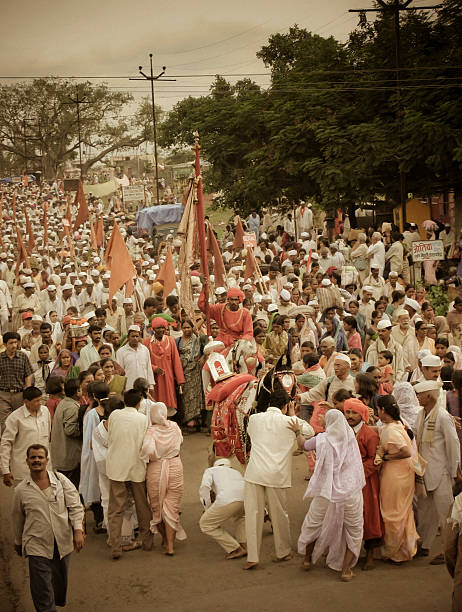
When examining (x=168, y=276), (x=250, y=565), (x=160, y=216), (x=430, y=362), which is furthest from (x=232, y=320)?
(x=160, y=216)

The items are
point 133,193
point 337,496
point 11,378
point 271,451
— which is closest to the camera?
point 337,496

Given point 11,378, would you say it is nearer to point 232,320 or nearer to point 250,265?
point 232,320

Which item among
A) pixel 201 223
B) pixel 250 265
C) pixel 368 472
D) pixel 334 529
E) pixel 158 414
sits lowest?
pixel 334 529

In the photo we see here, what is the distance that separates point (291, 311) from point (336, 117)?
12009 mm

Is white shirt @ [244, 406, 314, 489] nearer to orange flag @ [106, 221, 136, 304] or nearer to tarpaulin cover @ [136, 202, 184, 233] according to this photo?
orange flag @ [106, 221, 136, 304]

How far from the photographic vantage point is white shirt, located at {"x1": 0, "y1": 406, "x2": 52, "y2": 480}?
787cm

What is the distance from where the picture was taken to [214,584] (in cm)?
679

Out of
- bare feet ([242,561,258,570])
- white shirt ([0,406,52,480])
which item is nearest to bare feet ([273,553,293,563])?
bare feet ([242,561,258,570])

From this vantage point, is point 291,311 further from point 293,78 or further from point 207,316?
point 293,78

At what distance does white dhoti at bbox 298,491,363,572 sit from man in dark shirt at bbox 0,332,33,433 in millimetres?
4229

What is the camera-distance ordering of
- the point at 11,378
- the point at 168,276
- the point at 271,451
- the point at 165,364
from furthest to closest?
1. the point at 168,276
2. the point at 165,364
3. the point at 11,378
4. the point at 271,451

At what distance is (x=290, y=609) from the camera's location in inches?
245

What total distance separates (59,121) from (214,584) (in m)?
56.8

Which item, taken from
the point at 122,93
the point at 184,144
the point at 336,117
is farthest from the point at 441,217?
the point at 122,93
